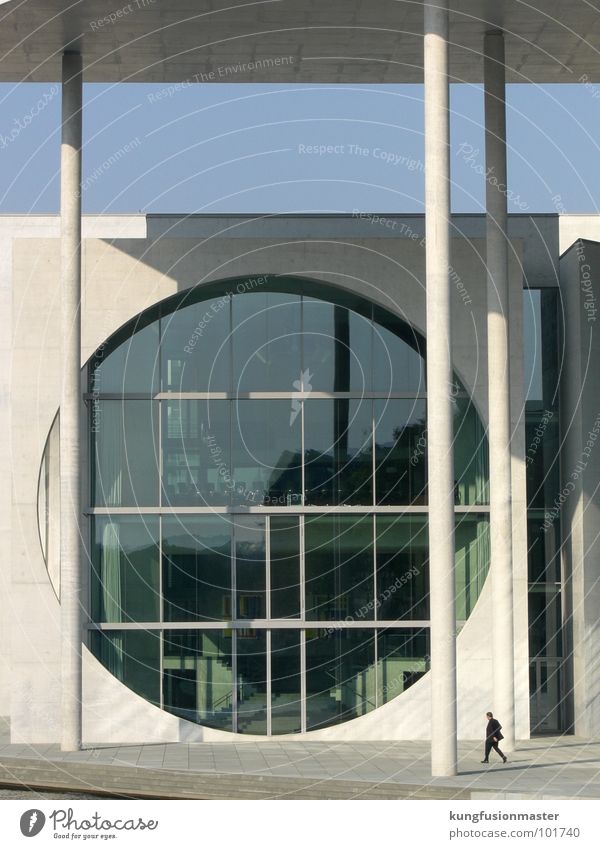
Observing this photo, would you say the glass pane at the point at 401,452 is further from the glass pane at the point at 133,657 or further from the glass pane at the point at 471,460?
the glass pane at the point at 133,657

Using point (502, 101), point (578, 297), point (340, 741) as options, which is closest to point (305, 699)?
point (340, 741)

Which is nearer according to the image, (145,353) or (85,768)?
(85,768)

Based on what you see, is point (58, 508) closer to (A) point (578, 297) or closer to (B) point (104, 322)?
(B) point (104, 322)

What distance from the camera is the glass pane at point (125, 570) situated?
98.4 ft

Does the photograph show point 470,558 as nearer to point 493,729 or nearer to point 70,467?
point 493,729

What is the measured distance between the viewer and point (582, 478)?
31109 millimetres

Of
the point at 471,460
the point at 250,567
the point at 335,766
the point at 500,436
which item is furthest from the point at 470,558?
the point at 335,766

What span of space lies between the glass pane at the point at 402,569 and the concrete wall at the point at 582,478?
11.0 ft

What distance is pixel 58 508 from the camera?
30.7 meters

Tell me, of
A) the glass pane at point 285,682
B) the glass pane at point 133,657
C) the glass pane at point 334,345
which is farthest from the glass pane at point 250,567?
the glass pane at point 334,345

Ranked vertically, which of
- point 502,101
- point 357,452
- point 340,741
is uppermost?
point 502,101

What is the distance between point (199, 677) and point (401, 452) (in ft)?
19.8

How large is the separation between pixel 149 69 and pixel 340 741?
14.0 m

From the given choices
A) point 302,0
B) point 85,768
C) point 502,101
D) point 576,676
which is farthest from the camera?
point 576,676
